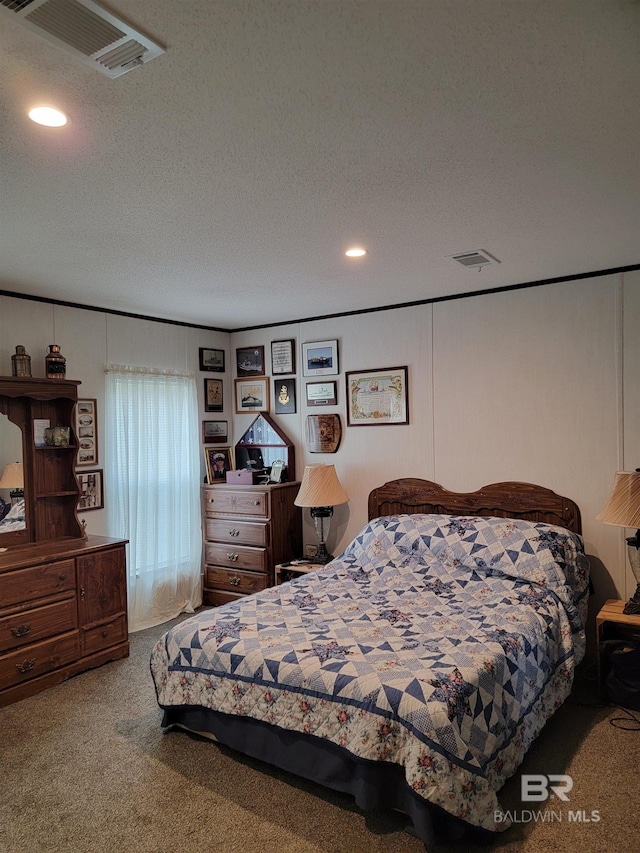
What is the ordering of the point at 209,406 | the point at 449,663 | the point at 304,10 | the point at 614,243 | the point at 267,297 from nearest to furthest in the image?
the point at 304,10 → the point at 449,663 → the point at 614,243 → the point at 267,297 → the point at 209,406

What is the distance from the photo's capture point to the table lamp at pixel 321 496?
4.48 metres

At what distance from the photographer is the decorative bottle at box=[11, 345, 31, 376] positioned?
3744 mm

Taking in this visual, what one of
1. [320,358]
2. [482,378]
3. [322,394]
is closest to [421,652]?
[482,378]

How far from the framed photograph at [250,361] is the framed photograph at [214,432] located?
20.2 inches

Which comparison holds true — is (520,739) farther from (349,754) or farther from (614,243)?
(614,243)

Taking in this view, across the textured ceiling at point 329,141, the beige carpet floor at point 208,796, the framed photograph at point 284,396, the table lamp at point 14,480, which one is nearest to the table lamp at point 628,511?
the beige carpet floor at point 208,796

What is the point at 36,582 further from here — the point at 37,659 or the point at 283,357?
the point at 283,357

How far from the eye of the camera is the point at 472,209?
8.35 ft

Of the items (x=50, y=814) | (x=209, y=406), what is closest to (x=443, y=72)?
(x=50, y=814)

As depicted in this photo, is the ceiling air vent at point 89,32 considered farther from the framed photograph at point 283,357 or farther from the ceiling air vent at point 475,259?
the framed photograph at point 283,357

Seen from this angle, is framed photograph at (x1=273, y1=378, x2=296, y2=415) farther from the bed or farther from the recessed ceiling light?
the recessed ceiling light

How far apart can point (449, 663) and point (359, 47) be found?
2203mm

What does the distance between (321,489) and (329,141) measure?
297 cm

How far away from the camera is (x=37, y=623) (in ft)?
11.2
